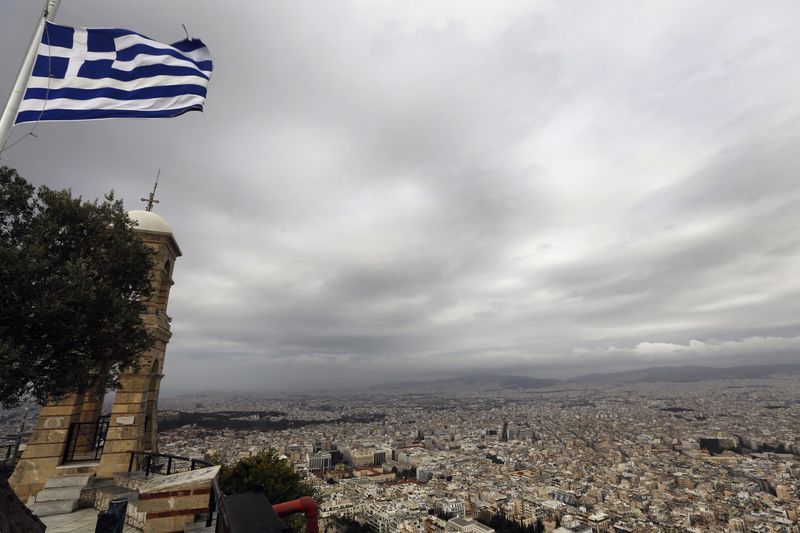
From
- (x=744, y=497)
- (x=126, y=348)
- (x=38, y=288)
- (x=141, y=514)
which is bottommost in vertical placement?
(x=744, y=497)

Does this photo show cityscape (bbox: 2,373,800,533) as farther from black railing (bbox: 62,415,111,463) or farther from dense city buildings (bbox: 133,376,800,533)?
black railing (bbox: 62,415,111,463)

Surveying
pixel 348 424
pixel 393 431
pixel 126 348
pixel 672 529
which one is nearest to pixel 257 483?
pixel 126 348

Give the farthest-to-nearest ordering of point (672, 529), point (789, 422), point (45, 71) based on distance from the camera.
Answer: point (789, 422) < point (672, 529) < point (45, 71)

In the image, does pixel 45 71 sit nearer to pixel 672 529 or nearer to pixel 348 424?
pixel 672 529

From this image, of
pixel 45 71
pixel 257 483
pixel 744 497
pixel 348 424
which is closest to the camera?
pixel 45 71

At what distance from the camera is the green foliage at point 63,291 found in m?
6.79

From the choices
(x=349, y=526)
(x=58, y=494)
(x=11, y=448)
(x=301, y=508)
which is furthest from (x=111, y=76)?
(x=349, y=526)

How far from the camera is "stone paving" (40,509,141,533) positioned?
720 cm

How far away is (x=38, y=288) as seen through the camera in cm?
698

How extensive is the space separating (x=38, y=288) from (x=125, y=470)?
19.0 feet

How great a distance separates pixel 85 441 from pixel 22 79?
33.2 feet

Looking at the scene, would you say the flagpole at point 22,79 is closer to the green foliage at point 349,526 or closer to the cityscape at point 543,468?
the cityscape at point 543,468

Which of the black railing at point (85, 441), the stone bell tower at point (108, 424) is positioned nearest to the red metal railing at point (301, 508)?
the stone bell tower at point (108, 424)

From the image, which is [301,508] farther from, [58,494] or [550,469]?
[550,469]
